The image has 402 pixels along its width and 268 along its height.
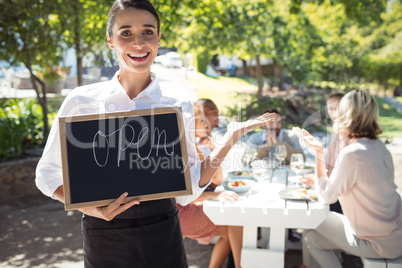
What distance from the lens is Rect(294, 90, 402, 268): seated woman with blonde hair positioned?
8.95ft

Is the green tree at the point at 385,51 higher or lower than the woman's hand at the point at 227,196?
higher

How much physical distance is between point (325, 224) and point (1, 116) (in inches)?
232

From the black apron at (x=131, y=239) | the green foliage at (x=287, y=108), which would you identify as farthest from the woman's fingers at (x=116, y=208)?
the green foliage at (x=287, y=108)

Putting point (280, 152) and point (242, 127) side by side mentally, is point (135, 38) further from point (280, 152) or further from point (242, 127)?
point (280, 152)

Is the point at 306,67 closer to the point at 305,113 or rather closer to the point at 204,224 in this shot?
the point at 305,113

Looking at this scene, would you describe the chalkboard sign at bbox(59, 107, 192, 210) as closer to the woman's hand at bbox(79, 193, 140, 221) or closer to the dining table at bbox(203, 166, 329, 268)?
the woman's hand at bbox(79, 193, 140, 221)

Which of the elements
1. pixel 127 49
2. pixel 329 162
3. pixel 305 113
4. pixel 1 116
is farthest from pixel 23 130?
pixel 305 113

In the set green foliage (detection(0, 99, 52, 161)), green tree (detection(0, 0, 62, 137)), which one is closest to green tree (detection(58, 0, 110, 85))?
green tree (detection(0, 0, 62, 137))

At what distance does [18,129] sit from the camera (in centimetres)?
646

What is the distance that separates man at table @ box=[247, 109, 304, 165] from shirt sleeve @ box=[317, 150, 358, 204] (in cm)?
142

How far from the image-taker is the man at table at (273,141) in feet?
14.3

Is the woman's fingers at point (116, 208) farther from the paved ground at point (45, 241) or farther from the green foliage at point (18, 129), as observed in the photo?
the green foliage at point (18, 129)

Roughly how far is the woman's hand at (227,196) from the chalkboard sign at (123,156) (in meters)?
1.46

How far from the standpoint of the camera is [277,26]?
1168 centimetres
